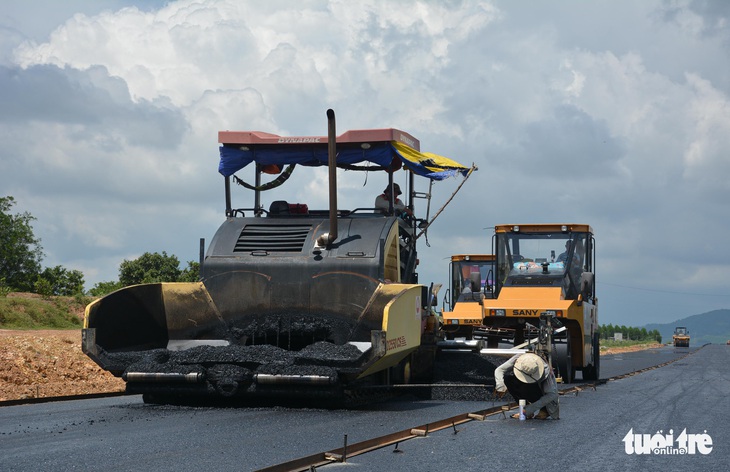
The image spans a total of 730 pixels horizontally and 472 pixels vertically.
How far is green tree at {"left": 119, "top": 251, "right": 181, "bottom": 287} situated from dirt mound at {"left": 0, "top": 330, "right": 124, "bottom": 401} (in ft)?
144

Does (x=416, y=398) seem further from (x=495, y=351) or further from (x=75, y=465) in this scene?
(x=75, y=465)

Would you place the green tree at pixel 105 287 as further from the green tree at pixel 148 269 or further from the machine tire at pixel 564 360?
the machine tire at pixel 564 360

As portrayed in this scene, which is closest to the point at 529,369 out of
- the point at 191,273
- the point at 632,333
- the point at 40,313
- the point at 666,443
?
the point at 666,443

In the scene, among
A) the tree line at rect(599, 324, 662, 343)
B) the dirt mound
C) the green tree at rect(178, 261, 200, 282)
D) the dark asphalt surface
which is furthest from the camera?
the tree line at rect(599, 324, 662, 343)

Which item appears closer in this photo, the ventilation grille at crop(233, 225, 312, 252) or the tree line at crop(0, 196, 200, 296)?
the ventilation grille at crop(233, 225, 312, 252)

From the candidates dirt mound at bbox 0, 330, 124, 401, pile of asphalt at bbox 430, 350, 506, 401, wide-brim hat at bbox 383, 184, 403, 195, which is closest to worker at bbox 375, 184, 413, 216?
wide-brim hat at bbox 383, 184, 403, 195

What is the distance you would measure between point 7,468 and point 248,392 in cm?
400

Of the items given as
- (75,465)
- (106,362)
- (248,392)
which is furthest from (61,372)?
(75,465)

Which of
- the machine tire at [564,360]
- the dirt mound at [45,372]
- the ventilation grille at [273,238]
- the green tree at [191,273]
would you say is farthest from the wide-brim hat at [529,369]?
the green tree at [191,273]

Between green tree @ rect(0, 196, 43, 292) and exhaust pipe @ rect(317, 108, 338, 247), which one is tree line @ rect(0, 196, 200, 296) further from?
exhaust pipe @ rect(317, 108, 338, 247)

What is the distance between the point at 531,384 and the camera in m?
10.7

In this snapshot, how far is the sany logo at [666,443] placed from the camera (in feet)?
27.4

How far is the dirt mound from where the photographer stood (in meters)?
15.6

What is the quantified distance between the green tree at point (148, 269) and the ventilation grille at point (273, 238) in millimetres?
53925
